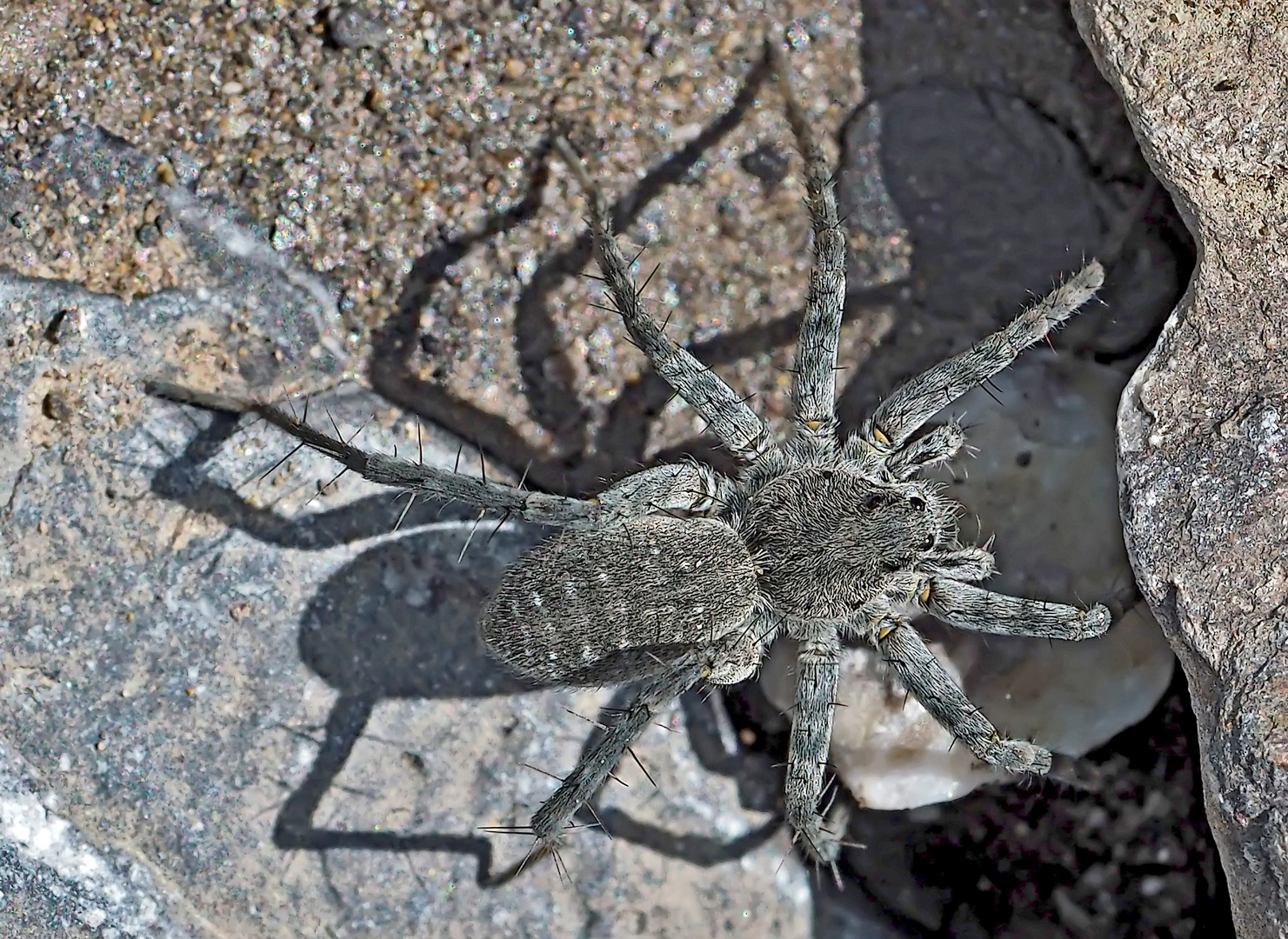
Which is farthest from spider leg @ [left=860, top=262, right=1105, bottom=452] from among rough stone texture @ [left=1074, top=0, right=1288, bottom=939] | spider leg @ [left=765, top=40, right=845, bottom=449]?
rough stone texture @ [left=1074, top=0, right=1288, bottom=939]

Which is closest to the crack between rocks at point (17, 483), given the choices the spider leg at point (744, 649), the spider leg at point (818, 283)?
the spider leg at point (744, 649)

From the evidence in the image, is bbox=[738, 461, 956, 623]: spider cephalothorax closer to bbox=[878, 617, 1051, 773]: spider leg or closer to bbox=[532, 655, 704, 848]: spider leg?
bbox=[878, 617, 1051, 773]: spider leg

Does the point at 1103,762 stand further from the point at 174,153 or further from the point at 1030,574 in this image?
the point at 174,153

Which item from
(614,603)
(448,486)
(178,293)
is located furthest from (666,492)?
(178,293)

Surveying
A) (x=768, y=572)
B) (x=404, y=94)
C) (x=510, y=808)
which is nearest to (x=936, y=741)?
(x=768, y=572)

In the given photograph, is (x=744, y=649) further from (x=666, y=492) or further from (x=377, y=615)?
(x=377, y=615)
